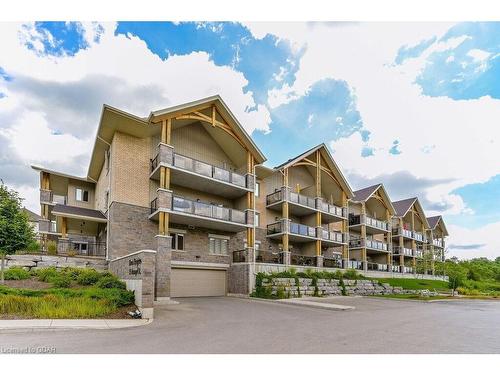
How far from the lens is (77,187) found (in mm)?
28641

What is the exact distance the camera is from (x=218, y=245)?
25922 mm

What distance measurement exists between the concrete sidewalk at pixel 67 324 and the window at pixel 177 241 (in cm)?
1199

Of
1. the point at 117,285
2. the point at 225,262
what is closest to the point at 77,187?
the point at 225,262

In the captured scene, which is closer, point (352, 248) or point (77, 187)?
point (77, 187)

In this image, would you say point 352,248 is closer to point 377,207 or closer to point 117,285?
point 377,207

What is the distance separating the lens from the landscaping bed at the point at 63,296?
1105 centimetres

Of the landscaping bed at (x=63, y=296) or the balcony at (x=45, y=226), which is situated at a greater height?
the balcony at (x=45, y=226)

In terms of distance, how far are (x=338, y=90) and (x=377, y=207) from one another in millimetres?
23022

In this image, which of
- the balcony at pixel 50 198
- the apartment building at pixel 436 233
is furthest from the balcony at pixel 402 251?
the balcony at pixel 50 198

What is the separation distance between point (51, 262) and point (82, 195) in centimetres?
1065

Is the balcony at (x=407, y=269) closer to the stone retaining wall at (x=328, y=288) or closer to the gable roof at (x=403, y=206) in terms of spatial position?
the gable roof at (x=403, y=206)

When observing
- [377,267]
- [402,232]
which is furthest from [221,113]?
[402,232]

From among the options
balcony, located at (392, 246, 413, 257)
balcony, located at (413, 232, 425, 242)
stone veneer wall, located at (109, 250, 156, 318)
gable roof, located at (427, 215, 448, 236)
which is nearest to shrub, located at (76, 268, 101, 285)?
stone veneer wall, located at (109, 250, 156, 318)

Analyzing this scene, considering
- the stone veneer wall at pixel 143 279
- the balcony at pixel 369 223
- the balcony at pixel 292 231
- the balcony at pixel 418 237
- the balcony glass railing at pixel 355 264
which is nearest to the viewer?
the stone veneer wall at pixel 143 279
